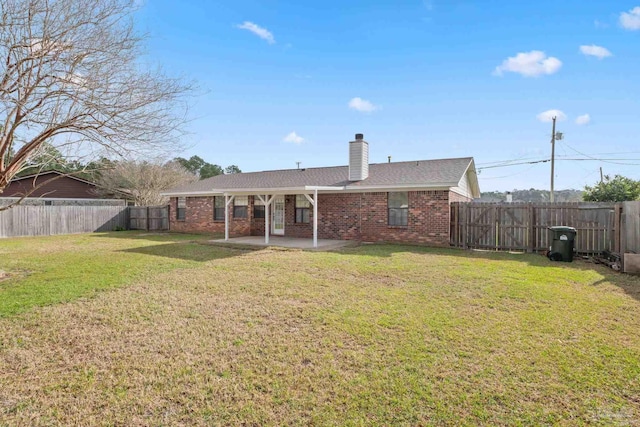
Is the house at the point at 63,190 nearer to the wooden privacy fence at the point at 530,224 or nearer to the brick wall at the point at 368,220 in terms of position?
the brick wall at the point at 368,220

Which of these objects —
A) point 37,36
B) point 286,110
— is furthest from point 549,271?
point 286,110

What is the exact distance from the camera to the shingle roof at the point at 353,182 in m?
13.0

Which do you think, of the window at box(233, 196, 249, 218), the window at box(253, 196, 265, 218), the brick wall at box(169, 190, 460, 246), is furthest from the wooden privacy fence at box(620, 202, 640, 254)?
the window at box(233, 196, 249, 218)

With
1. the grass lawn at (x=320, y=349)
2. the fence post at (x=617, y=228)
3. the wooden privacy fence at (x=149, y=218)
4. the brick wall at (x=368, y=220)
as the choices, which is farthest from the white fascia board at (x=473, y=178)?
the wooden privacy fence at (x=149, y=218)

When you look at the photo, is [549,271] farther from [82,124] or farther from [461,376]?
[82,124]

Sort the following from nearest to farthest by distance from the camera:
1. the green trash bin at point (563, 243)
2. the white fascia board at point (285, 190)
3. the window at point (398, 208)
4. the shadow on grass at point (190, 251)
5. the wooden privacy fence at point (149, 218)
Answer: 1. the green trash bin at point (563, 243)
2. the shadow on grass at point (190, 251)
3. the white fascia board at point (285, 190)
4. the window at point (398, 208)
5. the wooden privacy fence at point (149, 218)

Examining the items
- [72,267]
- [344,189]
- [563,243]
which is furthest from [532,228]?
[72,267]

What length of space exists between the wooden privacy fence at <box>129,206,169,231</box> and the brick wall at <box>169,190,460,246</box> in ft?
17.9

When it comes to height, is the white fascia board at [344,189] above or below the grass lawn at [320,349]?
above

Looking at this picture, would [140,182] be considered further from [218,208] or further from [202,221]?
[218,208]

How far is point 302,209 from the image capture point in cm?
1548

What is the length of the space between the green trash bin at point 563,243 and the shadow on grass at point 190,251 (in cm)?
933

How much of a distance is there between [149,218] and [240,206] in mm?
8116

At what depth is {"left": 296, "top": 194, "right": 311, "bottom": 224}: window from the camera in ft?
50.3
